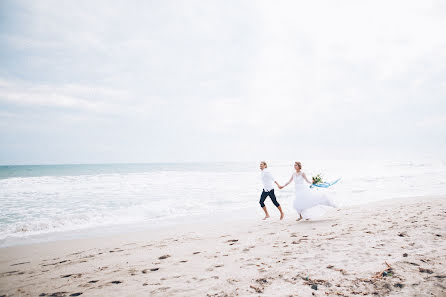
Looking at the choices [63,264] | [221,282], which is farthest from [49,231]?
[221,282]

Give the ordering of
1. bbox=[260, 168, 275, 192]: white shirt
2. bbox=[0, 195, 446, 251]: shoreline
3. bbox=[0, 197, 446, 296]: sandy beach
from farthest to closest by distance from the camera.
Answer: bbox=[260, 168, 275, 192]: white shirt → bbox=[0, 195, 446, 251]: shoreline → bbox=[0, 197, 446, 296]: sandy beach

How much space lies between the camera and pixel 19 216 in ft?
36.1

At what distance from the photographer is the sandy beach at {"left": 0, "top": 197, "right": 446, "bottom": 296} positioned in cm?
347

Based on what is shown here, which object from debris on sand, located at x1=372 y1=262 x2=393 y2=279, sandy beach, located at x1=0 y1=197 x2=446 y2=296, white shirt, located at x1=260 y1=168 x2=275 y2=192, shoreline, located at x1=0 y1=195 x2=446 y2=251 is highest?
white shirt, located at x1=260 y1=168 x2=275 y2=192

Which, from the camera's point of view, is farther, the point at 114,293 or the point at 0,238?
the point at 0,238

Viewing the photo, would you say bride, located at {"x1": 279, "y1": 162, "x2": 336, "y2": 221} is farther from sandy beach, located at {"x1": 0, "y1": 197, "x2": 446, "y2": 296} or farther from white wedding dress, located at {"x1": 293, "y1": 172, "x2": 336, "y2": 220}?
sandy beach, located at {"x1": 0, "y1": 197, "x2": 446, "y2": 296}

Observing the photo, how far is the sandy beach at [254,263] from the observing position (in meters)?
3.47

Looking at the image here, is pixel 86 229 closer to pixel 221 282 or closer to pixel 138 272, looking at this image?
pixel 138 272

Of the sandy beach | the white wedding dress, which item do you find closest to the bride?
the white wedding dress

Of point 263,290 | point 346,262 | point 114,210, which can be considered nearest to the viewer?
point 263,290

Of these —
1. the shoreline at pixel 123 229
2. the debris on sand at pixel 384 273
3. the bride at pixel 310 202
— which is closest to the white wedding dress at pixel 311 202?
the bride at pixel 310 202

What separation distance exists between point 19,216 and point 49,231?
303cm

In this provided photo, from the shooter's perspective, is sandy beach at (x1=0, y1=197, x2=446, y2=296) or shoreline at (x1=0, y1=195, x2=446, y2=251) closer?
sandy beach at (x1=0, y1=197, x2=446, y2=296)

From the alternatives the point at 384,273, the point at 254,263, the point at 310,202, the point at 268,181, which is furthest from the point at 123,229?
the point at 384,273
